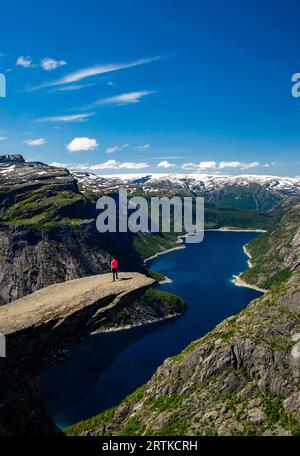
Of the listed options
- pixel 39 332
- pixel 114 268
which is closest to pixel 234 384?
pixel 114 268

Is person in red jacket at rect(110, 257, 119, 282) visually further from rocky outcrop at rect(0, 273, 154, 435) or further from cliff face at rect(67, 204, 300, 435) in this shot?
cliff face at rect(67, 204, 300, 435)

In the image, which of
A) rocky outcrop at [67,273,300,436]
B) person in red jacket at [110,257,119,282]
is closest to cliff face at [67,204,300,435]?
rocky outcrop at [67,273,300,436]

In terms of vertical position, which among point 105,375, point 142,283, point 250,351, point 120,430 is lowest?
point 105,375

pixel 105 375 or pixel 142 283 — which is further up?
pixel 142 283

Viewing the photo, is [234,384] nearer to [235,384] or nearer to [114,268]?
[235,384]

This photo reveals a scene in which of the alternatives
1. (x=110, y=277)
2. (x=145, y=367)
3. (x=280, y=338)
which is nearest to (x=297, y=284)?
(x=280, y=338)

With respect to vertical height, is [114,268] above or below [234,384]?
above
